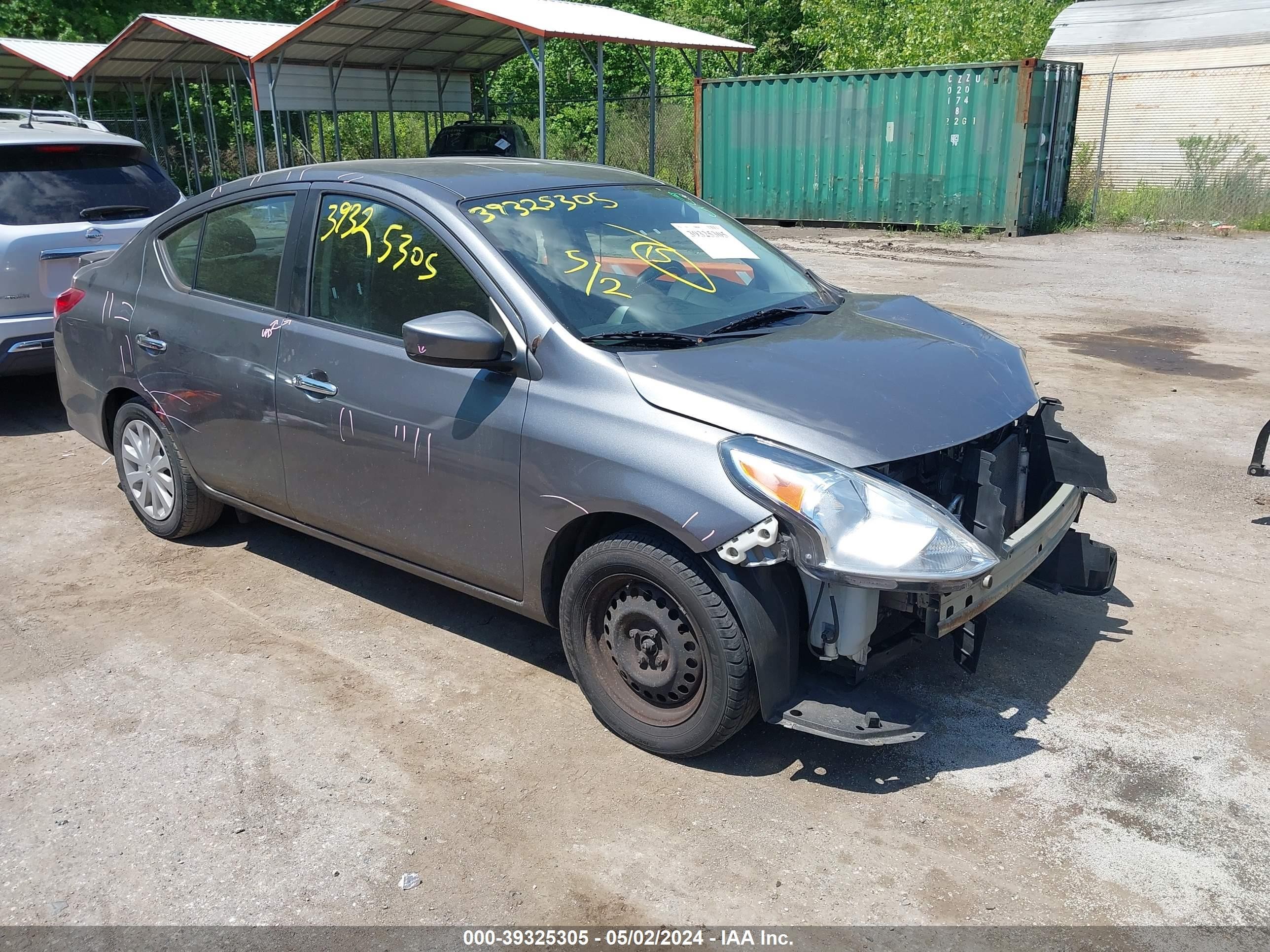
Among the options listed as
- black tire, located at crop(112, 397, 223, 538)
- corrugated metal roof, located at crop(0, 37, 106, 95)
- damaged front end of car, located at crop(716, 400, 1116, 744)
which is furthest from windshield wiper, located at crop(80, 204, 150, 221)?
corrugated metal roof, located at crop(0, 37, 106, 95)

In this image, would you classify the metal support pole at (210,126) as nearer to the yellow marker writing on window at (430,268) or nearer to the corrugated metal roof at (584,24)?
the corrugated metal roof at (584,24)

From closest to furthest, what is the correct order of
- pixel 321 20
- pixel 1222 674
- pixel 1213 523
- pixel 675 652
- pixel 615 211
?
1. pixel 675 652
2. pixel 1222 674
3. pixel 615 211
4. pixel 1213 523
5. pixel 321 20

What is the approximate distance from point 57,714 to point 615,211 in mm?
2750

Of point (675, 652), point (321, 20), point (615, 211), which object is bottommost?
point (675, 652)

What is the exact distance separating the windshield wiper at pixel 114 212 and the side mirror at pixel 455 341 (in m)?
4.95

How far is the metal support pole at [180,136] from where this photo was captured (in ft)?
80.3

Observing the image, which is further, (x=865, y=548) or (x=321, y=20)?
(x=321, y=20)

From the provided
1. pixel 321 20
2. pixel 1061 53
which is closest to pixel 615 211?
pixel 321 20

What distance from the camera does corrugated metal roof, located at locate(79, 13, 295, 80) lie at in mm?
19125

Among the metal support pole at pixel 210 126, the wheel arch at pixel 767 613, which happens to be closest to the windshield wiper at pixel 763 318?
the wheel arch at pixel 767 613

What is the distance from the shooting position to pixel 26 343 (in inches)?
273

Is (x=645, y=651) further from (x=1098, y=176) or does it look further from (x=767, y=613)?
(x=1098, y=176)

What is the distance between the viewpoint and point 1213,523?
5.39 m

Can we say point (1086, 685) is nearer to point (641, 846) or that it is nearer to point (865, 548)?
point (865, 548)
